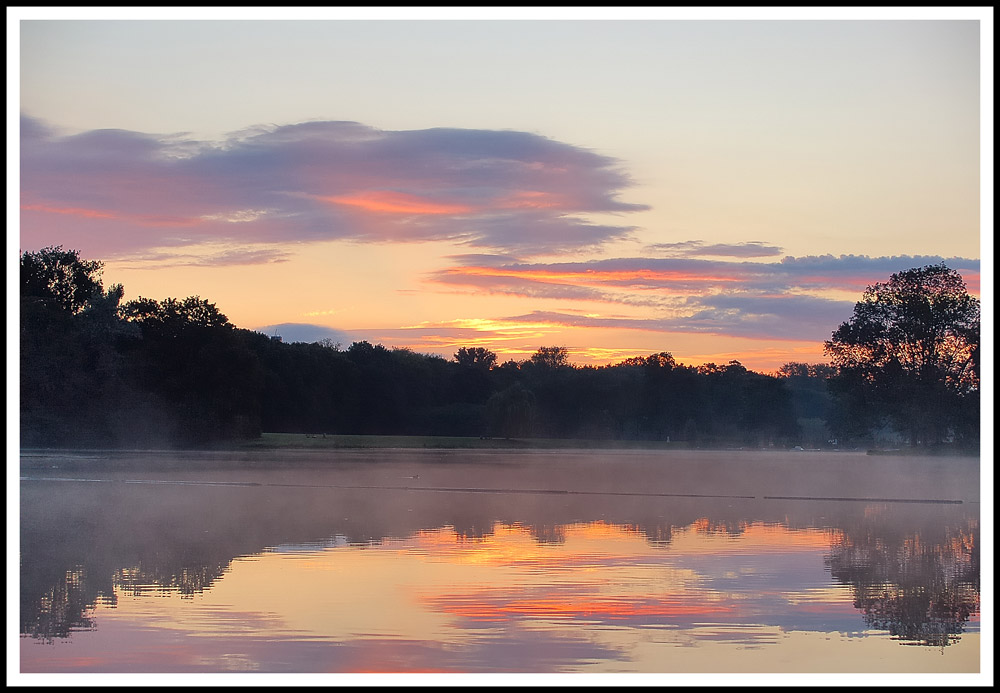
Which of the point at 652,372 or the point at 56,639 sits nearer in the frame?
the point at 56,639

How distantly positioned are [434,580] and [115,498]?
12.3 m

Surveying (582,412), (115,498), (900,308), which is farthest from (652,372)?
(115,498)

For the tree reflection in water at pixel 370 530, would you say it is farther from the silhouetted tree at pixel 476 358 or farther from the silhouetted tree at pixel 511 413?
the silhouetted tree at pixel 476 358

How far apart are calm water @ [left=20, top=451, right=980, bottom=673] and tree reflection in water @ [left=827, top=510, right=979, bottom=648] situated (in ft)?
0.16

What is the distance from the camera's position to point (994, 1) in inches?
369

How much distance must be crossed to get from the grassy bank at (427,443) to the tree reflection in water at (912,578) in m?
47.1

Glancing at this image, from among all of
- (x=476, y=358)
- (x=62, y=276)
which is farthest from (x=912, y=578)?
(x=476, y=358)

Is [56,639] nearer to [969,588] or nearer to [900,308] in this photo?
[969,588]

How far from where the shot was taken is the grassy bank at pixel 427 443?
211 ft

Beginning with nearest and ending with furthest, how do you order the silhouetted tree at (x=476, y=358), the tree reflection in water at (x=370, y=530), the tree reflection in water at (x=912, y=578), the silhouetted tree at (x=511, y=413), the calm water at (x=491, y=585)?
the calm water at (x=491, y=585) → the tree reflection in water at (x=912, y=578) → the tree reflection in water at (x=370, y=530) → the silhouetted tree at (x=511, y=413) → the silhouetted tree at (x=476, y=358)

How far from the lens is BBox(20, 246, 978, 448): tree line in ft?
176

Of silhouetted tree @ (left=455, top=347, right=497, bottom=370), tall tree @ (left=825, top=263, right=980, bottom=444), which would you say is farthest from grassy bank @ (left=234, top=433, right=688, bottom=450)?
tall tree @ (left=825, top=263, right=980, bottom=444)

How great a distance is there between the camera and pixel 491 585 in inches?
440

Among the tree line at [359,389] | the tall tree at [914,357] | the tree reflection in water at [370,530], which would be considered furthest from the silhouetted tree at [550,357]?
the tree reflection in water at [370,530]
